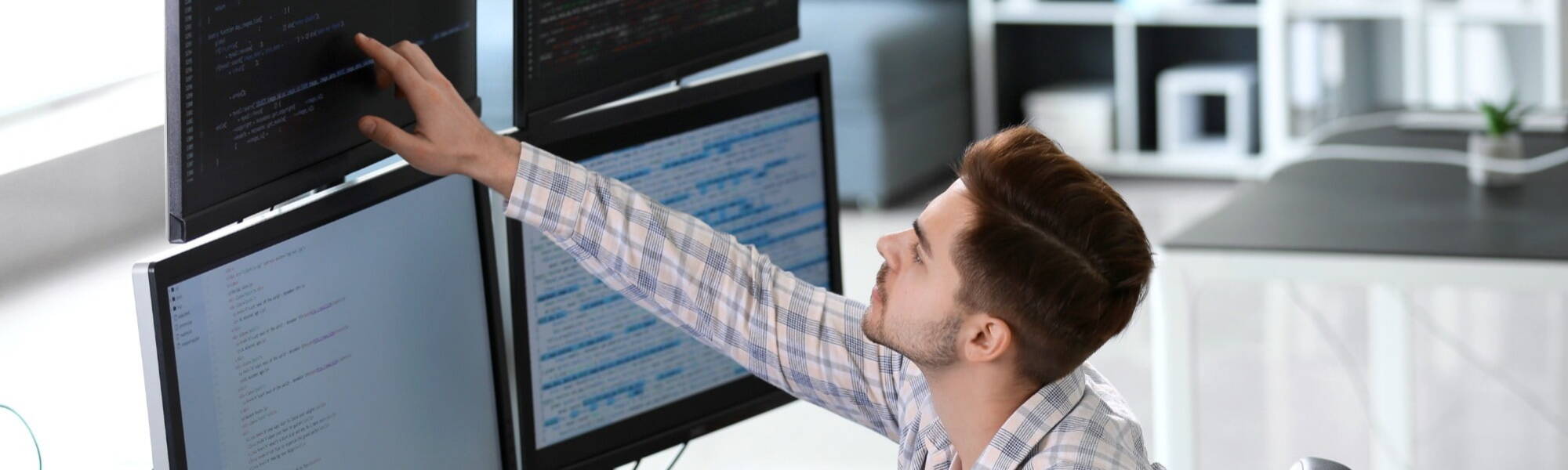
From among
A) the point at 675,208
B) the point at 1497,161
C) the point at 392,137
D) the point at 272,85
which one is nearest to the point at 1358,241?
the point at 1497,161

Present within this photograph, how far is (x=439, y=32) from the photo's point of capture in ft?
4.09

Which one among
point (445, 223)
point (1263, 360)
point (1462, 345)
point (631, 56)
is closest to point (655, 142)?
point (631, 56)

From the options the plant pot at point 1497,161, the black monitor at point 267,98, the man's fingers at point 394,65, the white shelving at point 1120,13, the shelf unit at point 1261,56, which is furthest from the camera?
the white shelving at point 1120,13

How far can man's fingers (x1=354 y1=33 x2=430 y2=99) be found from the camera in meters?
1.14

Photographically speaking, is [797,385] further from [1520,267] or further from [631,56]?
[1520,267]

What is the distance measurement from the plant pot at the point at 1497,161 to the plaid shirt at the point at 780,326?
4.56 ft

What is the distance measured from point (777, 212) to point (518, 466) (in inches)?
13.2

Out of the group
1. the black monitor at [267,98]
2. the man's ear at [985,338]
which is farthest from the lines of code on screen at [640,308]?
the man's ear at [985,338]

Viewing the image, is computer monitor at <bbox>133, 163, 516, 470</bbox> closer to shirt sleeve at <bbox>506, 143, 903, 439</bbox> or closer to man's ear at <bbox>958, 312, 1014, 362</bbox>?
shirt sleeve at <bbox>506, 143, 903, 439</bbox>

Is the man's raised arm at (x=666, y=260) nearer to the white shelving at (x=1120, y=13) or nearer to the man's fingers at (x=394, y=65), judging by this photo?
the man's fingers at (x=394, y=65)

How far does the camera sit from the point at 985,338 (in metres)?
1.23

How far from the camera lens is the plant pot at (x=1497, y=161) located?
2.51 m

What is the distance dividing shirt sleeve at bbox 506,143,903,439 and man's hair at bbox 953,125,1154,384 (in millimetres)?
204

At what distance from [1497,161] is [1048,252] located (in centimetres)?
162
